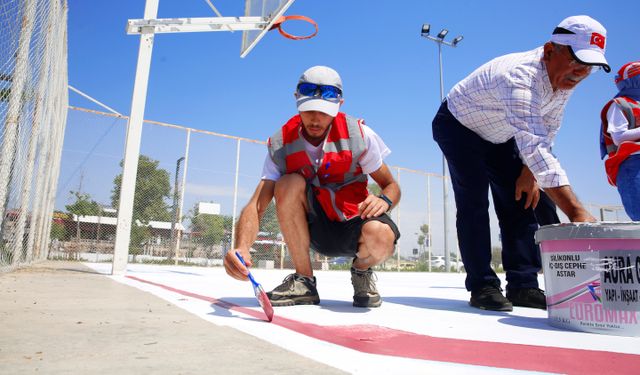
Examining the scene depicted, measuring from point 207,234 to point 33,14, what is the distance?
708cm

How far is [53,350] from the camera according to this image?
0.89 m

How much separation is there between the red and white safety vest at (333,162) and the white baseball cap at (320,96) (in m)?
0.14

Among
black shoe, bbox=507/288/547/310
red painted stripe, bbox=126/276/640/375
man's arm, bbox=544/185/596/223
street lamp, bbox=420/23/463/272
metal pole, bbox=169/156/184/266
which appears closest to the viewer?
red painted stripe, bbox=126/276/640/375

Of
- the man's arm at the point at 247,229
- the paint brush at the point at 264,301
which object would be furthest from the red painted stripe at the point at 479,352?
the man's arm at the point at 247,229

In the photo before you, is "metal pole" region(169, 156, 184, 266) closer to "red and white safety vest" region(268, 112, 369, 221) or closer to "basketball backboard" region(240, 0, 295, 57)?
"basketball backboard" region(240, 0, 295, 57)

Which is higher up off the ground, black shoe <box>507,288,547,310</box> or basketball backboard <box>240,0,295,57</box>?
basketball backboard <box>240,0,295,57</box>

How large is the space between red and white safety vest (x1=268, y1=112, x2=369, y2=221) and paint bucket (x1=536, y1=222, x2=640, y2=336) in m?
0.89

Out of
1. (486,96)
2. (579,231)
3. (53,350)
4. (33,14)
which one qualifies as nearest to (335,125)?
(486,96)

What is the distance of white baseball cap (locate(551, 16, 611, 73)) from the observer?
171 cm

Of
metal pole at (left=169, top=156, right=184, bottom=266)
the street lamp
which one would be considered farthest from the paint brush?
the street lamp

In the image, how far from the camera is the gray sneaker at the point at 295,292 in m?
1.91

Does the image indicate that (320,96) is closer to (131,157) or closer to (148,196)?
(131,157)

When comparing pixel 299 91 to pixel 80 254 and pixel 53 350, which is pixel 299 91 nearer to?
pixel 53 350

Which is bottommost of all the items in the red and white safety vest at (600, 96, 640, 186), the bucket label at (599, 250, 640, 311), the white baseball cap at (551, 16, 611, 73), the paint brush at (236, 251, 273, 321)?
the paint brush at (236, 251, 273, 321)
